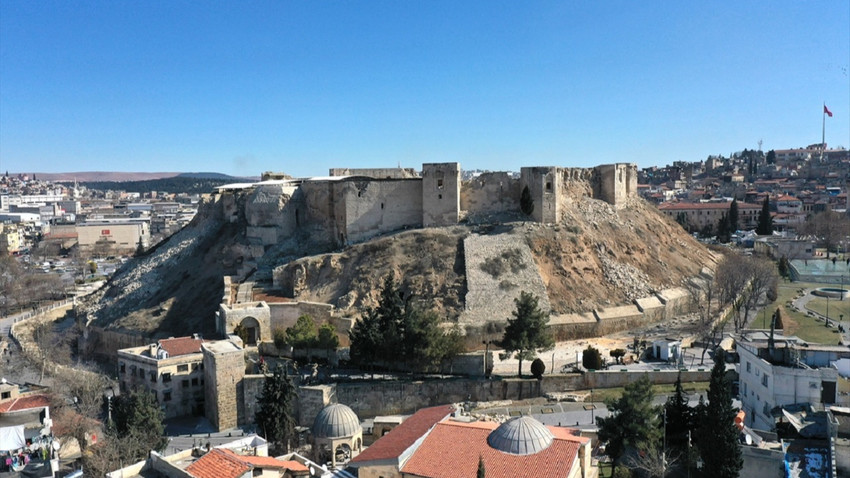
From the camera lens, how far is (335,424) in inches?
804

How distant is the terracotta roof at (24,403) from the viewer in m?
23.7

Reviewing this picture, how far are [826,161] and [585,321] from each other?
372 ft

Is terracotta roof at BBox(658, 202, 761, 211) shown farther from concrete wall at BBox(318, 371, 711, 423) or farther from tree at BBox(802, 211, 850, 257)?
concrete wall at BBox(318, 371, 711, 423)

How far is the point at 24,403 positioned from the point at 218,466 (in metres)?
12.8

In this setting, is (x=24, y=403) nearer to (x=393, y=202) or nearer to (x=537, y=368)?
(x=537, y=368)

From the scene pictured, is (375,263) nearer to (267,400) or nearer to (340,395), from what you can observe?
(340,395)

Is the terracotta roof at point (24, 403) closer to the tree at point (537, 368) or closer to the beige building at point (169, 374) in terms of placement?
the beige building at point (169, 374)

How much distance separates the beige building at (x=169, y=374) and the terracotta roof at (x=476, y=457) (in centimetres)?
1248

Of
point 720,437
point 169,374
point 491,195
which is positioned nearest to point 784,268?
point 491,195

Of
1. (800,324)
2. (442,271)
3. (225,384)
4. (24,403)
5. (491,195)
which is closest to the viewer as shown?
(24,403)

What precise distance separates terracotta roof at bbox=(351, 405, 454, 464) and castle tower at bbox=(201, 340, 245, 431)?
8107 millimetres

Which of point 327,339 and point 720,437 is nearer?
point 720,437

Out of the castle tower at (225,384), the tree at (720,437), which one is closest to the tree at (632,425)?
Result: the tree at (720,437)

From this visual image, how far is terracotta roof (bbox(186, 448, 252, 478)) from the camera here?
15.1 m
